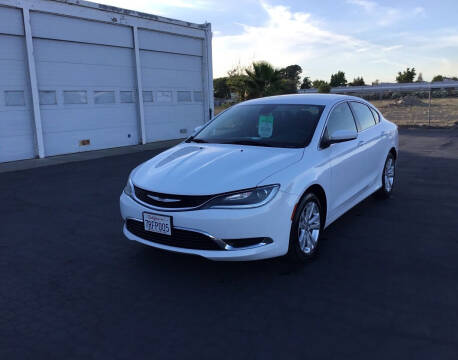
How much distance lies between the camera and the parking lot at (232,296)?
9.13 feet

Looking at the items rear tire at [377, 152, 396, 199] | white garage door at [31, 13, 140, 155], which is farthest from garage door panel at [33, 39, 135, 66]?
rear tire at [377, 152, 396, 199]

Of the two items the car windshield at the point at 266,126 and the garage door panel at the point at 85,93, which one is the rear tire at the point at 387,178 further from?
the garage door panel at the point at 85,93

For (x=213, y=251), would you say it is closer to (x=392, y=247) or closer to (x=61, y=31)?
(x=392, y=247)

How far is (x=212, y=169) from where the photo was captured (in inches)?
151

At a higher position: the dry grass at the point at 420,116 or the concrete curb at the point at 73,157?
the dry grass at the point at 420,116

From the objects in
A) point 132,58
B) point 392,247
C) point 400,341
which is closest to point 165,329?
point 400,341

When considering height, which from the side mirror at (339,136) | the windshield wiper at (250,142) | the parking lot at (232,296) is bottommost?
the parking lot at (232,296)

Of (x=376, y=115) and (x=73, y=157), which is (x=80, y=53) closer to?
(x=73, y=157)

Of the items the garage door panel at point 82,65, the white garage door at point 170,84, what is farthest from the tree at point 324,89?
the garage door panel at point 82,65

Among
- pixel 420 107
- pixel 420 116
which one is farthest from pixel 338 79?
pixel 420 116

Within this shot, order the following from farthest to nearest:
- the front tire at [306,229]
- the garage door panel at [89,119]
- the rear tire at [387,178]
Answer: the garage door panel at [89,119]
the rear tire at [387,178]
the front tire at [306,229]

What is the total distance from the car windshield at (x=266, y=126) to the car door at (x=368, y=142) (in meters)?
0.88

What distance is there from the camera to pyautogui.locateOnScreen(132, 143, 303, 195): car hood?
11.7ft

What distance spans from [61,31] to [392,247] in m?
11.9
